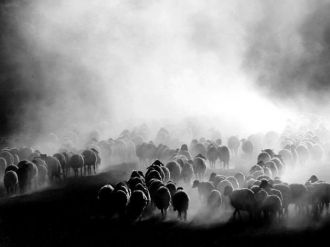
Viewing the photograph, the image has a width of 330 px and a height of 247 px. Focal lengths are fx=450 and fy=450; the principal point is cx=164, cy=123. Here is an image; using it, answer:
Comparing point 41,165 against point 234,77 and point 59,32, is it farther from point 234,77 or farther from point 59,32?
point 59,32

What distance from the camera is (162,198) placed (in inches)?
693

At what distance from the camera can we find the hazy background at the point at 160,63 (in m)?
49.3

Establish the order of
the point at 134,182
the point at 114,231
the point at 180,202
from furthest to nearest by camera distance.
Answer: the point at 134,182 < the point at 180,202 < the point at 114,231

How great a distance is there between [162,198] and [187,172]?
5626 millimetres

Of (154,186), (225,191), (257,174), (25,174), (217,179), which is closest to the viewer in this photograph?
(225,191)

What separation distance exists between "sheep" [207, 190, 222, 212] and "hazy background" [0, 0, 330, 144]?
21.6m

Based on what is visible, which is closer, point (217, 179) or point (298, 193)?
point (298, 193)

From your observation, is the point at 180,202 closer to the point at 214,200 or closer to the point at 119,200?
the point at 214,200

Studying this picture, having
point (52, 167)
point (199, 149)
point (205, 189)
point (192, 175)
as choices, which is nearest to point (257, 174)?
point (205, 189)

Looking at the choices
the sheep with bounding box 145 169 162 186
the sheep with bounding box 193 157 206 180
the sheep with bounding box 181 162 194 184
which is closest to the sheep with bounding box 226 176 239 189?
the sheep with bounding box 145 169 162 186

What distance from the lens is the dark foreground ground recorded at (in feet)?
49.5

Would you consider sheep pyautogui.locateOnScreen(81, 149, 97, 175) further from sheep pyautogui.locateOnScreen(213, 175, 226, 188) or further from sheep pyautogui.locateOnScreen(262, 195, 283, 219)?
sheep pyautogui.locateOnScreen(262, 195, 283, 219)

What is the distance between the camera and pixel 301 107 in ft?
184

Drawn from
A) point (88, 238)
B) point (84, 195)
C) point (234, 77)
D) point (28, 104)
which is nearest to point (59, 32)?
point (28, 104)
